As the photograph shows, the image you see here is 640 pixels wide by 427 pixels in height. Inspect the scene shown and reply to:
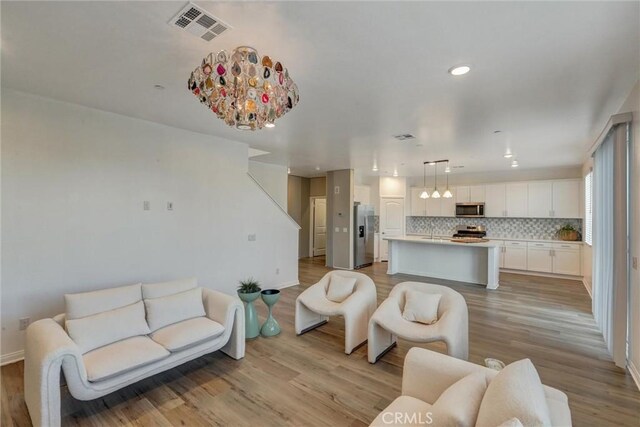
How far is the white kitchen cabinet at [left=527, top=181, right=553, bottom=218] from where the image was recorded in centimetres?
735

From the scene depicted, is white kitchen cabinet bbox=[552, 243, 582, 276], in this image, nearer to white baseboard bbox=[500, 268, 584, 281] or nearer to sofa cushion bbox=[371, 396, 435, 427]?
white baseboard bbox=[500, 268, 584, 281]

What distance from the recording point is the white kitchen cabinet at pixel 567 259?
695 cm

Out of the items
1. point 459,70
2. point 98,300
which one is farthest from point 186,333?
point 459,70

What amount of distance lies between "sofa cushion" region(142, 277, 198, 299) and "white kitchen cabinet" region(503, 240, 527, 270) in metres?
7.74

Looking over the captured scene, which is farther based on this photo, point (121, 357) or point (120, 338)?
point (120, 338)

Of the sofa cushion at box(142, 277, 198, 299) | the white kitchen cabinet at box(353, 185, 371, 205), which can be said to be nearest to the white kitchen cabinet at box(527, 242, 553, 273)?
the white kitchen cabinet at box(353, 185, 371, 205)

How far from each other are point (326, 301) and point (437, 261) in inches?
166

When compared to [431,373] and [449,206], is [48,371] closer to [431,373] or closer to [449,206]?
[431,373]

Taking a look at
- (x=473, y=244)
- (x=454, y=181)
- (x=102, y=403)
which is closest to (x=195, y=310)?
(x=102, y=403)

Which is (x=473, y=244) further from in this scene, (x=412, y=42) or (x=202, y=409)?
(x=202, y=409)

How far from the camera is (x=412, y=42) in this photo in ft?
6.99

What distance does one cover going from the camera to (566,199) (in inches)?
282

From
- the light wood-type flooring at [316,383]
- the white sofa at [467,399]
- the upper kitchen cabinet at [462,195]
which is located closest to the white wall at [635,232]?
the light wood-type flooring at [316,383]

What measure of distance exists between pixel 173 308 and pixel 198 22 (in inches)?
101
